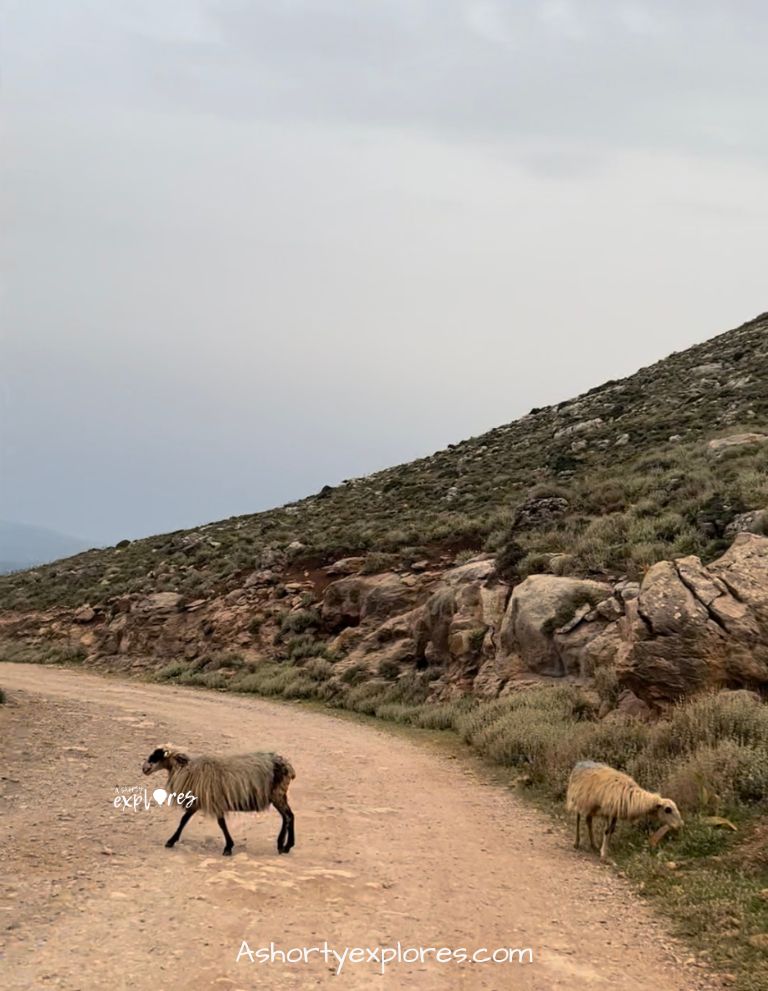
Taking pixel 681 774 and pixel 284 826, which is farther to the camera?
pixel 681 774

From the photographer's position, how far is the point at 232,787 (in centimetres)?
699

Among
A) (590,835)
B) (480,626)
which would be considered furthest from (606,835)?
(480,626)

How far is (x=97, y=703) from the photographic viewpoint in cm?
1709

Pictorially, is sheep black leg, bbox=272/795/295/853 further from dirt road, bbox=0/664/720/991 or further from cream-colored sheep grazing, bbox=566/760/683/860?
cream-colored sheep grazing, bbox=566/760/683/860

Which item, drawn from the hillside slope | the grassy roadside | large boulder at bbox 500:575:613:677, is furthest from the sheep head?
the hillside slope

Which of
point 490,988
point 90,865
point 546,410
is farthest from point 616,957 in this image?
point 546,410

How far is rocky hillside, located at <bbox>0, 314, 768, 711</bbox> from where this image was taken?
39.2ft

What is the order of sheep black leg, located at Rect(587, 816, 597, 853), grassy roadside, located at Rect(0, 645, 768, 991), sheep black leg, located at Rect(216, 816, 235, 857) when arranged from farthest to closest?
sheep black leg, located at Rect(587, 816, 597, 853), sheep black leg, located at Rect(216, 816, 235, 857), grassy roadside, located at Rect(0, 645, 768, 991)

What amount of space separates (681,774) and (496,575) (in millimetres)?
11112

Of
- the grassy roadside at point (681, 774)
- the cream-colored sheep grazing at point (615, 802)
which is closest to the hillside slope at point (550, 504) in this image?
the grassy roadside at point (681, 774)

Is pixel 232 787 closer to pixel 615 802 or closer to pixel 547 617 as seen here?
pixel 615 802

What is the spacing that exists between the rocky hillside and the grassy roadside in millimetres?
1112

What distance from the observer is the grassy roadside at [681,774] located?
5.89m

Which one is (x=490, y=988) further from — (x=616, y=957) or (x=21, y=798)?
(x=21, y=798)
